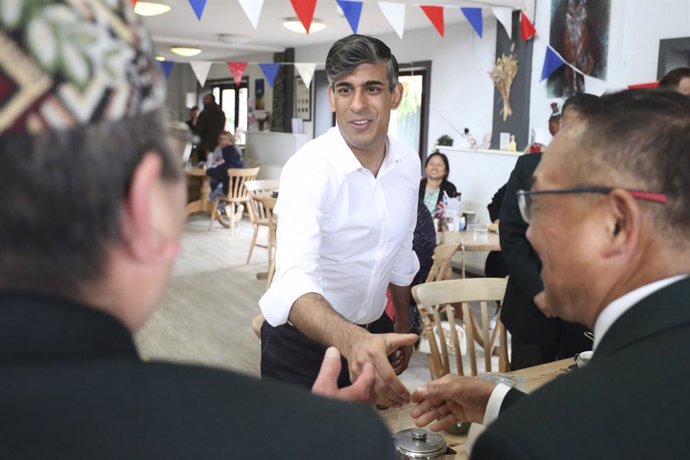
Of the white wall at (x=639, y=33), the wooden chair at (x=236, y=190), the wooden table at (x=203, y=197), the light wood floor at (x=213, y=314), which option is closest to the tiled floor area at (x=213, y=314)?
the light wood floor at (x=213, y=314)

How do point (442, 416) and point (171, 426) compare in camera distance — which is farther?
point (442, 416)

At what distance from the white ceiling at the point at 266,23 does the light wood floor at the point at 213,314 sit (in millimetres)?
2968

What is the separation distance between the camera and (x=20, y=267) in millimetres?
491

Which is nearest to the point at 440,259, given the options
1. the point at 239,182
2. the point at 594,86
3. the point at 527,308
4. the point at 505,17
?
the point at 527,308

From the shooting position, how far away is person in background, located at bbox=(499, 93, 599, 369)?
8.91 feet

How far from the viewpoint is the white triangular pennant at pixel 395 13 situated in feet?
19.5

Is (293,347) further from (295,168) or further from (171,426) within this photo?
(171,426)

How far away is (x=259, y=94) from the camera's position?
1452 cm

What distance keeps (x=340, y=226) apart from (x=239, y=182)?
7.85 meters

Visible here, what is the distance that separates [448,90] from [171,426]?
28.8 feet

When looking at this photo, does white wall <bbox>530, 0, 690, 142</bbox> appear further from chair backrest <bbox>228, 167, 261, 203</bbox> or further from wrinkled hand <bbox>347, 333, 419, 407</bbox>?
wrinkled hand <bbox>347, 333, 419, 407</bbox>

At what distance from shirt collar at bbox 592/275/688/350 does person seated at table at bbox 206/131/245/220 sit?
8.88m

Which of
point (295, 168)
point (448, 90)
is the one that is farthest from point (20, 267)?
point (448, 90)

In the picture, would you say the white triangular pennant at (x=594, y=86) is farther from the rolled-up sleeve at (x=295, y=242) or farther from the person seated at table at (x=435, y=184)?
the rolled-up sleeve at (x=295, y=242)
